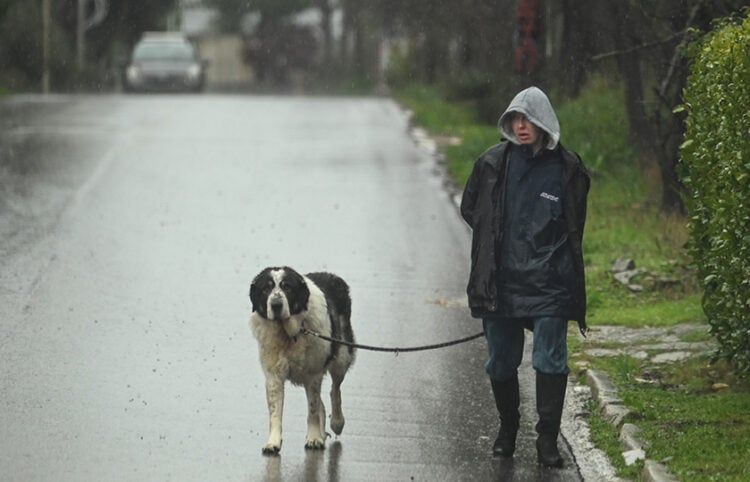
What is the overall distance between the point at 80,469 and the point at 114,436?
79cm

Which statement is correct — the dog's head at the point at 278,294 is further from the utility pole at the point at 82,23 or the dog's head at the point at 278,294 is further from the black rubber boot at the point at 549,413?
the utility pole at the point at 82,23

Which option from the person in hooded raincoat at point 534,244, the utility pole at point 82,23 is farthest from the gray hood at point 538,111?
the utility pole at point 82,23

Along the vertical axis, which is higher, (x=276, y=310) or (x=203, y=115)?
(x=276, y=310)

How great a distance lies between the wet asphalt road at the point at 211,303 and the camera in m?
9.32

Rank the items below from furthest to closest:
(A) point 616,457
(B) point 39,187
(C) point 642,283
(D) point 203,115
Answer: (D) point 203,115 < (B) point 39,187 < (C) point 642,283 < (A) point 616,457

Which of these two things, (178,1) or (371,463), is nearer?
(371,463)

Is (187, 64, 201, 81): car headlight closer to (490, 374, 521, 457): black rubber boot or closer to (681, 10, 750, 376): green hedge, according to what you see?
(681, 10, 750, 376): green hedge

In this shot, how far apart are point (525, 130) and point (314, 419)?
193 cm

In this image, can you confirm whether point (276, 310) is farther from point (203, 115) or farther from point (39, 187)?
point (203, 115)

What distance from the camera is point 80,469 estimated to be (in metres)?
8.75

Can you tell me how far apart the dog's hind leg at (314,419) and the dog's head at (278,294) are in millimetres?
471

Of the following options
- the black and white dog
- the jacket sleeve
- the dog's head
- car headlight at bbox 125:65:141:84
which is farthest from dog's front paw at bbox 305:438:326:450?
car headlight at bbox 125:65:141:84

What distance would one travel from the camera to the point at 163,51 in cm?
4756

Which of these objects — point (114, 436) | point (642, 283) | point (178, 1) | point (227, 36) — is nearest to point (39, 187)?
point (642, 283)
